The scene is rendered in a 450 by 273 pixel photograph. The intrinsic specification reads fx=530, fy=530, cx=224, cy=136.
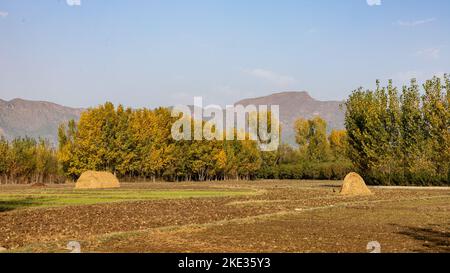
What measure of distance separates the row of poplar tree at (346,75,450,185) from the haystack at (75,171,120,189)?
34.3 metres

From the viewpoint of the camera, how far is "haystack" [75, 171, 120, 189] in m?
65.1

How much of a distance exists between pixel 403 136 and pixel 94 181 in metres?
41.8

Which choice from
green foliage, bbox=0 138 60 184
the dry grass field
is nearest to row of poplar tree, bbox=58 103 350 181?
green foliage, bbox=0 138 60 184

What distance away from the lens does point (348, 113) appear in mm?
79812

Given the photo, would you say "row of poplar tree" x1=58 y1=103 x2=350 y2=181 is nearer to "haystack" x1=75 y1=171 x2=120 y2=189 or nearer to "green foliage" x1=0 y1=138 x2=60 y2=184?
"green foliage" x1=0 y1=138 x2=60 y2=184

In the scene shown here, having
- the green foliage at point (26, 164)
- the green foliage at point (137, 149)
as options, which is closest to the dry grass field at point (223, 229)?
the green foliage at point (137, 149)

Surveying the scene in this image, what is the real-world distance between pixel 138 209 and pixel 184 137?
251 ft

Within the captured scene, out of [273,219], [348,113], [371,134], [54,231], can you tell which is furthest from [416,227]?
[348,113]

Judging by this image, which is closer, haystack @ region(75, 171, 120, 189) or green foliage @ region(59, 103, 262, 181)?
haystack @ region(75, 171, 120, 189)

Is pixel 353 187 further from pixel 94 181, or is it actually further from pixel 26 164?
pixel 26 164

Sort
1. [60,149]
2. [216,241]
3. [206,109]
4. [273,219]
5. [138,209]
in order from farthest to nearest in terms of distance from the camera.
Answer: [206,109] < [60,149] < [138,209] < [273,219] < [216,241]

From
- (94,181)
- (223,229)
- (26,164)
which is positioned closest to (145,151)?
(26,164)

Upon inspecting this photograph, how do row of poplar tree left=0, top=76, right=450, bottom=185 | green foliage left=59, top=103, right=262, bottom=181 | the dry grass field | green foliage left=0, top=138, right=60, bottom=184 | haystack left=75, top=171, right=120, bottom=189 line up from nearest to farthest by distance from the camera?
the dry grass field
haystack left=75, top=171, right=120, bottom=189
row of poplar tree left=0, top=76, right=450, bottom=185
green foliage left=59, top=103, right=262, bottom=181
green foliage left=0, top=138, right=60, bottom=184
